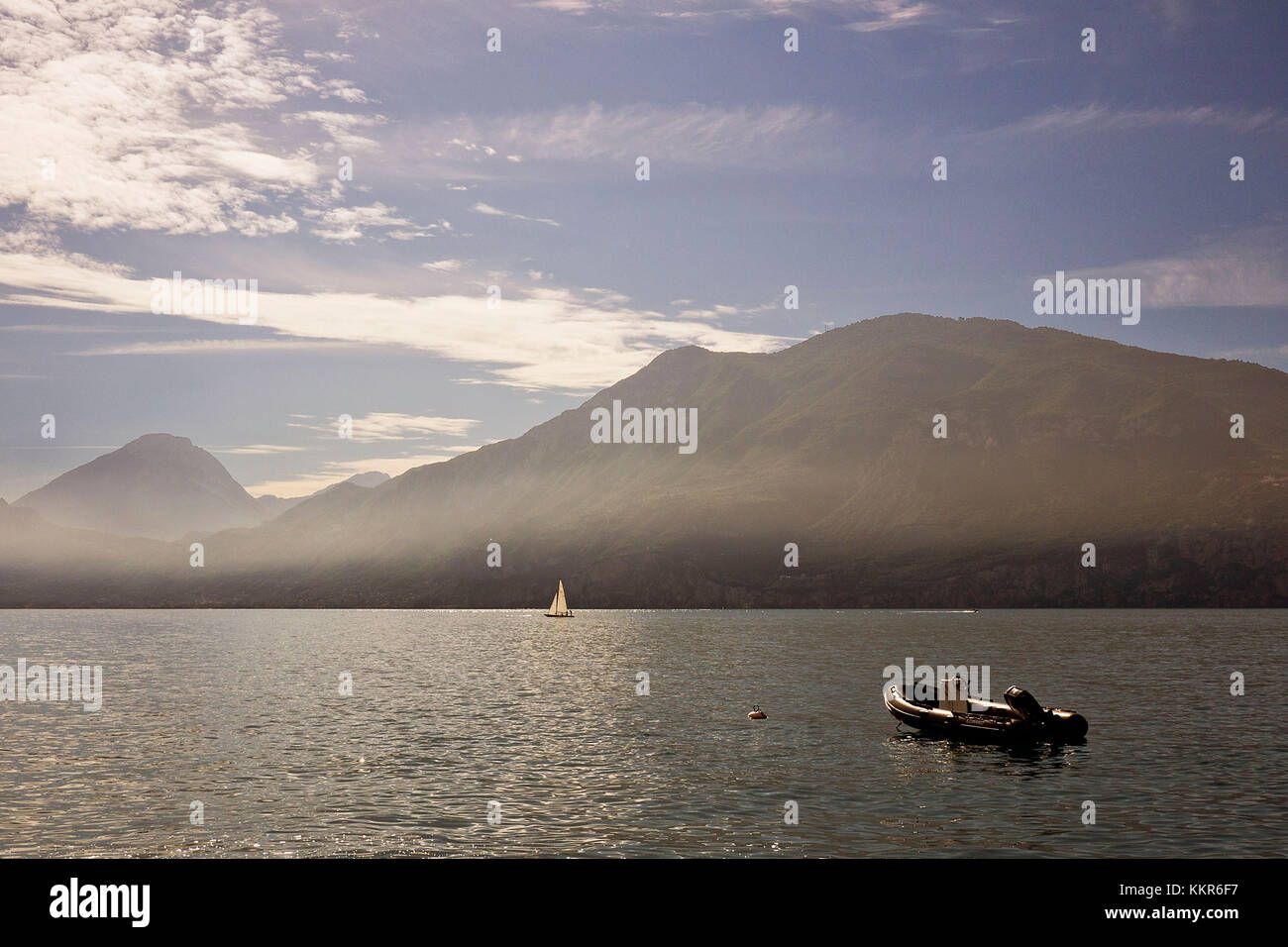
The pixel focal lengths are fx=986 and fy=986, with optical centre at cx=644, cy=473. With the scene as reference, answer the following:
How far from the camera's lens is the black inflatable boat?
6581 centimetres

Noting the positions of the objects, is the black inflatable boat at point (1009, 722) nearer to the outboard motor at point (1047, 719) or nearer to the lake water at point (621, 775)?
the outboard motor at point (1047, 719)

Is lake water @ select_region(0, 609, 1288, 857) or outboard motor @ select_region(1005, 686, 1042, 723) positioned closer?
lake water @ select_region(0, 609, 1288, 857)

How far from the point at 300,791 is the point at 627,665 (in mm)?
105685

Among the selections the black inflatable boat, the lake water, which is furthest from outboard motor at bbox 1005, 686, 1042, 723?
the lake water

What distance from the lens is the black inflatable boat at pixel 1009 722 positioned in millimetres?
65812

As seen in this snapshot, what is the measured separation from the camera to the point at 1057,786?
171 ft

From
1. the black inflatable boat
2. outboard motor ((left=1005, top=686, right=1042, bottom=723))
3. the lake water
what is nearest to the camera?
the lake water

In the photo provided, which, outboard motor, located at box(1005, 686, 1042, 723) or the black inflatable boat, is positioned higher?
outboard motor, located at box(1005, 686, 1042, 723)

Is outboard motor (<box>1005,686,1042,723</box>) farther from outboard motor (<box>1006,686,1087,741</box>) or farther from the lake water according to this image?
the lake water

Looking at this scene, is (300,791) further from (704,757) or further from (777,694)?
(777,694)

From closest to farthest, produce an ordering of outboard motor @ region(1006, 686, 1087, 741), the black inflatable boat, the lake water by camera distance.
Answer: the lake water
the black inflatable boat
outboard motor @ region(1006, 686, 1087, 741)

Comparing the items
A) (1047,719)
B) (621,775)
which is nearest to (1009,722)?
(1047,719)
